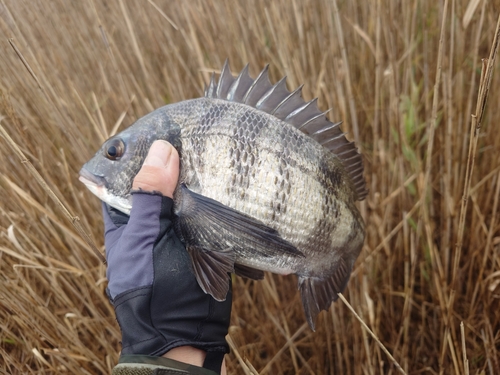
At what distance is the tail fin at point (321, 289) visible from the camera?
1.27m

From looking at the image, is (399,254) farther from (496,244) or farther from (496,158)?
(496,158)

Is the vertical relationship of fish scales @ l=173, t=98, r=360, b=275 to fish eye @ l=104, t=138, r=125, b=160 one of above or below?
below

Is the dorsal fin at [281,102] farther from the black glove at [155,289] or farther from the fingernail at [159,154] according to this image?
the black glove at [155,289]

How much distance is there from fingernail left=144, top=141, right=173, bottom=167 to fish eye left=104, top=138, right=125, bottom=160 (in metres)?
0.11

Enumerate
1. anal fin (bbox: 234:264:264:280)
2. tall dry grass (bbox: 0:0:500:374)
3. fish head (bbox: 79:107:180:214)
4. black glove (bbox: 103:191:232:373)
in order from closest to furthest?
black glove (bbox: 103:191:232:373) → fish head (bbox: 79:107:180:214) → anal fin (bbox: 234:264:264:280) → tall dry grass (bbox: 0:0:500:374)

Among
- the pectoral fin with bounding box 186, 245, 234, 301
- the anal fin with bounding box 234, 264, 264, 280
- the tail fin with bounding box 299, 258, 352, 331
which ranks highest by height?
the pectoral fin with bounding box 186, 245, 234, 301

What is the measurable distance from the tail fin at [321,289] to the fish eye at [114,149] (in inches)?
25.8

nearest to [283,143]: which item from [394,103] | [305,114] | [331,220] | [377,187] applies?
[305,114]

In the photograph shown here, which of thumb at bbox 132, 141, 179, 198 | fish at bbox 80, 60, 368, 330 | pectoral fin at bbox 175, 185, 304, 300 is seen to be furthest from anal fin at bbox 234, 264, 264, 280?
thumb at bbox 132, 141, 179, 198

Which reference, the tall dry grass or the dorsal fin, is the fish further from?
the tall dry grass

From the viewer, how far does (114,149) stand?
1180mm

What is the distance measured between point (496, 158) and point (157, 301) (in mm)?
1518

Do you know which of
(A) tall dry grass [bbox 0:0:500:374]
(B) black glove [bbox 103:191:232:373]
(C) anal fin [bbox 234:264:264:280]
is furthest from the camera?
(A) tall dry grass [bbox 0:0:500:374]

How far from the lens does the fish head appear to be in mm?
1175
